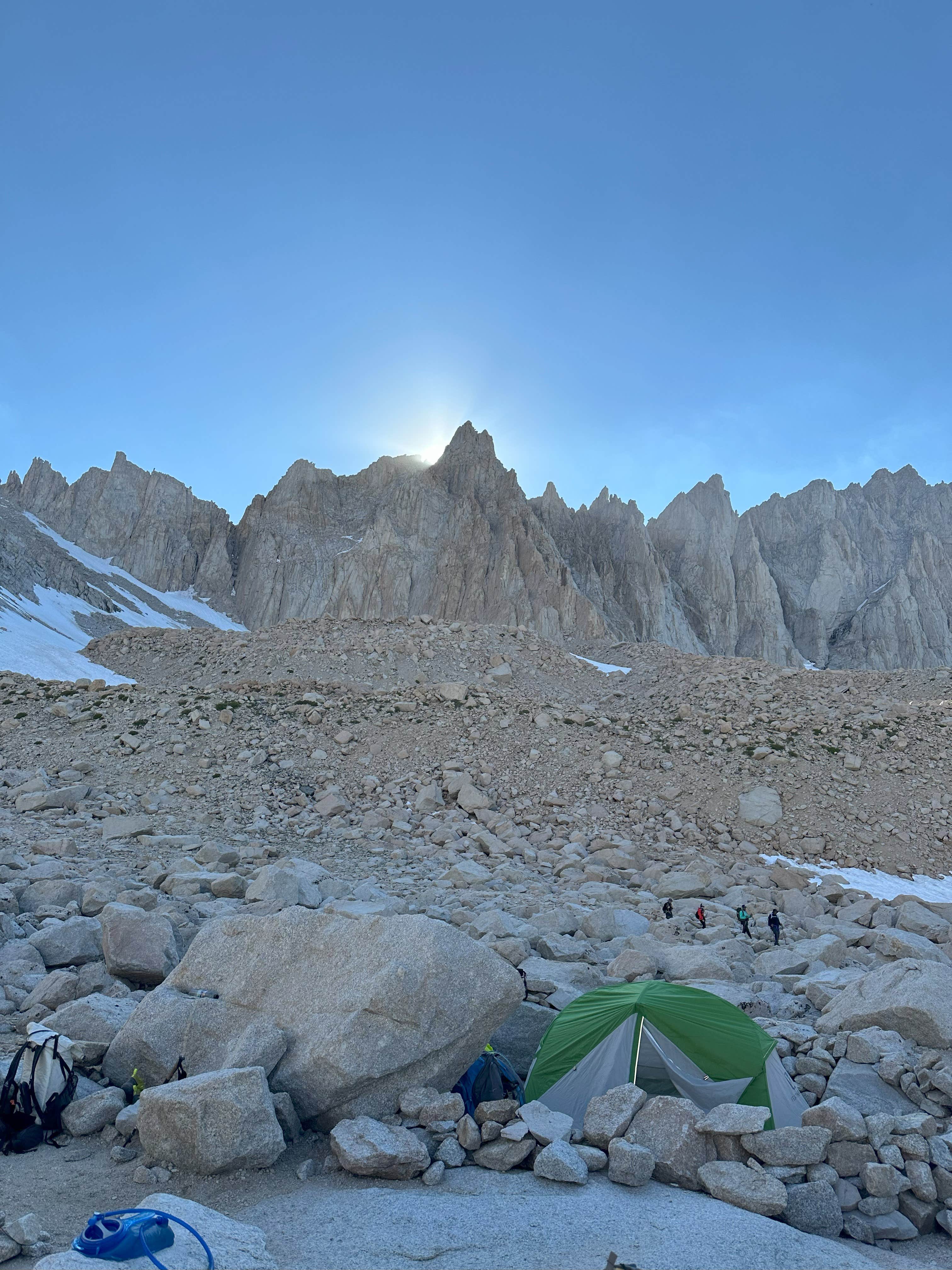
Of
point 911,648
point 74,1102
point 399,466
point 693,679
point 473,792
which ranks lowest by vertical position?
point 74,1102

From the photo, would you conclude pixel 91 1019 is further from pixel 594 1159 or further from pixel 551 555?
pixel 551 555

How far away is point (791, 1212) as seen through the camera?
244 inches

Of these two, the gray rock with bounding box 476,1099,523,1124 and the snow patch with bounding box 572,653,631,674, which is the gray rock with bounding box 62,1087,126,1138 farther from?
the snow patch with bounding box 572,653,631,674

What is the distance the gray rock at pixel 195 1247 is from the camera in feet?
14.6

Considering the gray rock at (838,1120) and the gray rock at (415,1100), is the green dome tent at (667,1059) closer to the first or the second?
the gray rock at (838,1120)

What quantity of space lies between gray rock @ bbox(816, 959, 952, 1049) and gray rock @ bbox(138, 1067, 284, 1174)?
7.07 m

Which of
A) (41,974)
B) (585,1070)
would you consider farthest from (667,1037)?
(41,974)

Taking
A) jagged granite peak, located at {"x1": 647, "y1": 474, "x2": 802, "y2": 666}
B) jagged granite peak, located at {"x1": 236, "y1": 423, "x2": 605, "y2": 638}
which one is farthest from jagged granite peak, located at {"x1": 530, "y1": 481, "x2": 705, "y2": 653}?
jagged granite peak, located at {"x1": 236, "y1": 423, "x2": 605, "y2": 638}

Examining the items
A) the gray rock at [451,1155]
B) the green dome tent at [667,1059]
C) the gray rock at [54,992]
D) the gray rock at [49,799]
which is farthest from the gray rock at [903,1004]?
the gray rock at [49,799]

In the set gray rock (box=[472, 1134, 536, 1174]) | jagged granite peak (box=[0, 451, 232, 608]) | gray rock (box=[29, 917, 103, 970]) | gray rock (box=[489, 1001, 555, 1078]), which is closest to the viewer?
gray rock (box=[472, 1134, 536, 1174])

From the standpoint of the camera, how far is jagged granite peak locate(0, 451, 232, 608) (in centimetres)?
11775

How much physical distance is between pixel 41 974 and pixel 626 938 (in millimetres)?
9524

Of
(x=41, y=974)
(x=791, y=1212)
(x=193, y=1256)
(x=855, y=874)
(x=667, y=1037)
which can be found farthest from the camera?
(x=855, y=874)

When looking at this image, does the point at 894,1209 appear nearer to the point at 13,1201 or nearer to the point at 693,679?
the point at 13,1201
